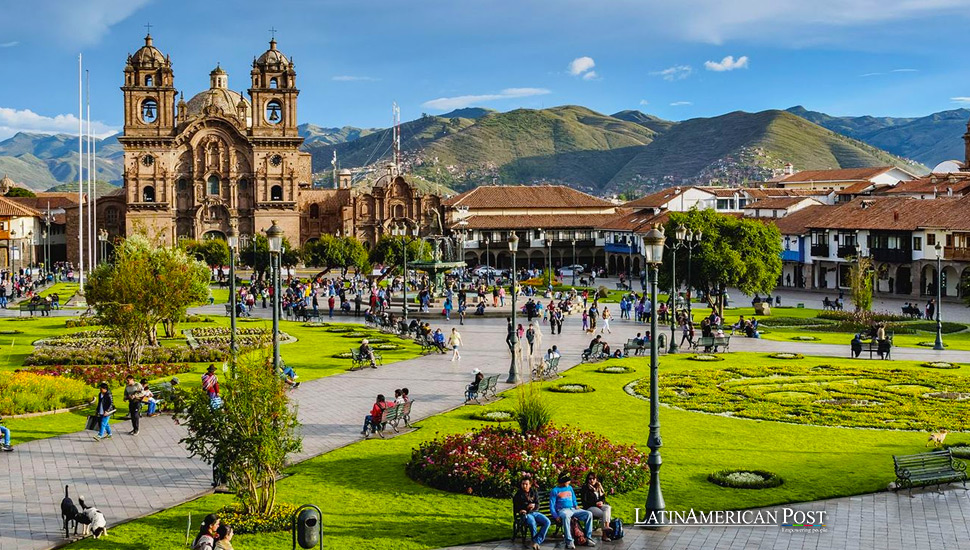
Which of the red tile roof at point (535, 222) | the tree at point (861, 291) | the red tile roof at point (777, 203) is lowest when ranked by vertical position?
the tree at point (861, 291)

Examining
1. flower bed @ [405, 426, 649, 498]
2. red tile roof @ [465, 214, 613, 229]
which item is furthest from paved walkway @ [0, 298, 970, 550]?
red tile roof @ [465, 214, 613, 229]

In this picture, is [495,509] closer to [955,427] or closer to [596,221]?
[955,427]

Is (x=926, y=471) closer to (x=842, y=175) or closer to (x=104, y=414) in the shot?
Result: (x=104, y=414)

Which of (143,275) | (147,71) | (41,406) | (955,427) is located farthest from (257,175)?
(955,427)

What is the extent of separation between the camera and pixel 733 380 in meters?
31.2

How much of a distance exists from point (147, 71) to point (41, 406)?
8746 cm

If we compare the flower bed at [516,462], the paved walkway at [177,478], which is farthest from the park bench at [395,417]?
the flower bed at [516,462]

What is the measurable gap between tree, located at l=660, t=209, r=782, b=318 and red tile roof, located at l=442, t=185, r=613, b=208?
5512 cm

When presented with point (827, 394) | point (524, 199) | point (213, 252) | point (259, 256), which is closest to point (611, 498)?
point (827, 394)

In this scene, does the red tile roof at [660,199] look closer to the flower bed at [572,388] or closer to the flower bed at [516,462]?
the flower bed at [572,388]

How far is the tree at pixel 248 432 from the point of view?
636 inches

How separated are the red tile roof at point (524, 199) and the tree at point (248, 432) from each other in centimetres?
9018

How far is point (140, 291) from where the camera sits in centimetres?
3450

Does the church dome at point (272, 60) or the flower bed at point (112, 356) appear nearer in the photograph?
the flower bed at point (112, 356)
